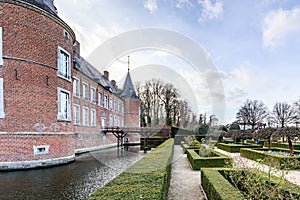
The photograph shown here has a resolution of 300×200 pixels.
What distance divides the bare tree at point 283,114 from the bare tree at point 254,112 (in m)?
1.82

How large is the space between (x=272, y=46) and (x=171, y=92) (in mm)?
21066

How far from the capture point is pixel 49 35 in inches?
397

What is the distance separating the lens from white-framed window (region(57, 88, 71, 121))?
416 inches

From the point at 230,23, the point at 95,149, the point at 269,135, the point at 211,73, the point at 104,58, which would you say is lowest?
the point at 95,149

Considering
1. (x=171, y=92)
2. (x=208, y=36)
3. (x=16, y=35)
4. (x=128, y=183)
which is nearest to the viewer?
(x=128, y=183)

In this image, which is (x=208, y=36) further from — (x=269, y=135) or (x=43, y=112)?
(x=43, y=112)

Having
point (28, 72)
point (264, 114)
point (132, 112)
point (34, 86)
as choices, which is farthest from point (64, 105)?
point (264, 114)

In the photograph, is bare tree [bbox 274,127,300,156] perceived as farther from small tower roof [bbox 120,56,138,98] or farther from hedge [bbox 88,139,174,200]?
small tower roof [bbox 120,56,138,98]

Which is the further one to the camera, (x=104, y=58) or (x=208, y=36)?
(x=208, y=36)

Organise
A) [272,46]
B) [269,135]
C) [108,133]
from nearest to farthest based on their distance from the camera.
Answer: [272,46], [269,135], [108,133]

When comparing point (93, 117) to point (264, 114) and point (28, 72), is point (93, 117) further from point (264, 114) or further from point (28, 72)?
point (264, 114)

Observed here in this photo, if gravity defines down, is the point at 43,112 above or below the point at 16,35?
below

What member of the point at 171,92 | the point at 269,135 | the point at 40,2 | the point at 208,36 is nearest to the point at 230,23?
the point at 208,36

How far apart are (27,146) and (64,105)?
9.30 ft
